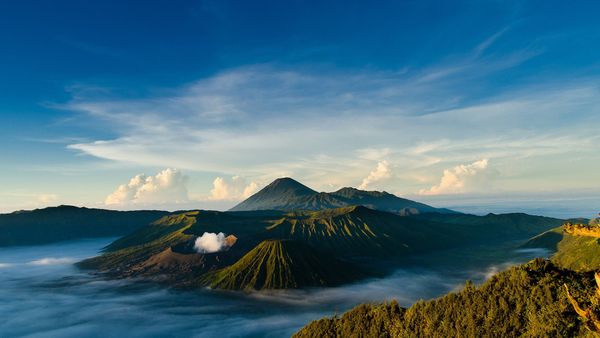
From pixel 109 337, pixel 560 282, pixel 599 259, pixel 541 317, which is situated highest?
pixel 560 282

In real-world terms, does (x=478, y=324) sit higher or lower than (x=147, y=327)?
higher

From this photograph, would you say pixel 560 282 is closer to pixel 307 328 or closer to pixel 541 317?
pixel 541 317

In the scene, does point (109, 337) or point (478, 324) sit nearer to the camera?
point (478, 324)

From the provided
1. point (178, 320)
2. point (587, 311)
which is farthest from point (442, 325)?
point (178, 320)

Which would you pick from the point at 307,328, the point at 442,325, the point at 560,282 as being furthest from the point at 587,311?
the point at 307,328

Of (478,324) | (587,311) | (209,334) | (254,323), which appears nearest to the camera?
(587,311)

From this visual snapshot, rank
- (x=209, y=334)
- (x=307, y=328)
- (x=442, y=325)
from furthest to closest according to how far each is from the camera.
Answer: (x=209, y=334)
(x=307, y=328)
(x=442, y=325)

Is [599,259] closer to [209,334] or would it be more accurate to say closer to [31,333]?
[209,334]
